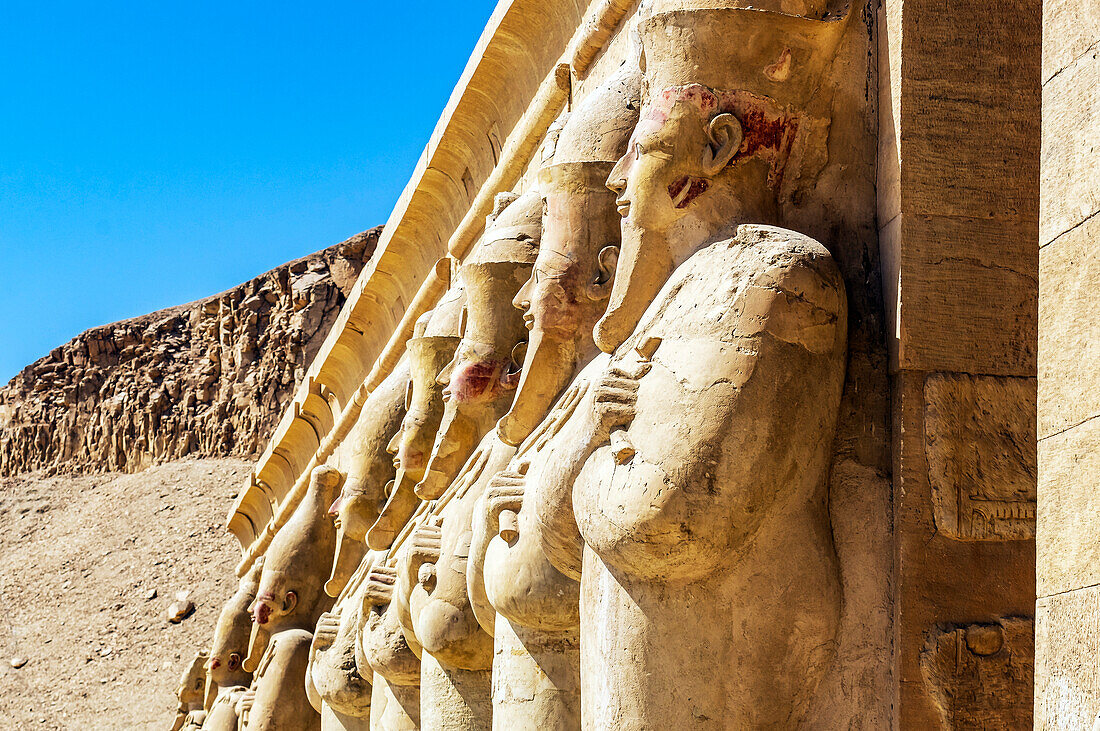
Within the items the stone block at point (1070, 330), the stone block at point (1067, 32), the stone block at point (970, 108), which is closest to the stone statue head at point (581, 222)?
the stone block at point (970, 108)

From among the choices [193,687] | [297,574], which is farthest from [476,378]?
[193,687]

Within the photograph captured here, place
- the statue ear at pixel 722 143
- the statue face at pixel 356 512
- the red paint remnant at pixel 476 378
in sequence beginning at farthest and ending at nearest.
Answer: the statue face at pixel 356 512
the red paint remnant at pixel 476 378
the statue ear at pixel 722 143

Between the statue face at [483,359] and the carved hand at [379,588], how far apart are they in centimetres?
55

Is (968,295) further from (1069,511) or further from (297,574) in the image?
(297,574)

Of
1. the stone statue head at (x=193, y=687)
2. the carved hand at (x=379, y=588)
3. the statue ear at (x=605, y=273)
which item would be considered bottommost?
the stone statue head at (x=193, y=687)

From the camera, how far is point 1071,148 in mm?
2281

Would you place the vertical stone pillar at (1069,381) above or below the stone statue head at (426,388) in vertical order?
below

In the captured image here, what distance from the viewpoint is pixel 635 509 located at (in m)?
2.82

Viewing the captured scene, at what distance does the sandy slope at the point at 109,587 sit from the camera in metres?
15.2

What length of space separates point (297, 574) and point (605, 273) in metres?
4.47

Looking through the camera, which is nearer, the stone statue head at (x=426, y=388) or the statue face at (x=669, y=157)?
the statue face at (x=669, y=157)

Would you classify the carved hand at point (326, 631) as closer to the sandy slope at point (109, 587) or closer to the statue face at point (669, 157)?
the statue face at point (669, 157)

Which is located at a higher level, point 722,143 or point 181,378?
point 181,378

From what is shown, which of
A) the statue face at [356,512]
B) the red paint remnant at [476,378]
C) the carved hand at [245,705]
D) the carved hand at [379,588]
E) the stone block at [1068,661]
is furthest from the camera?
the carved hand at [245,705]
